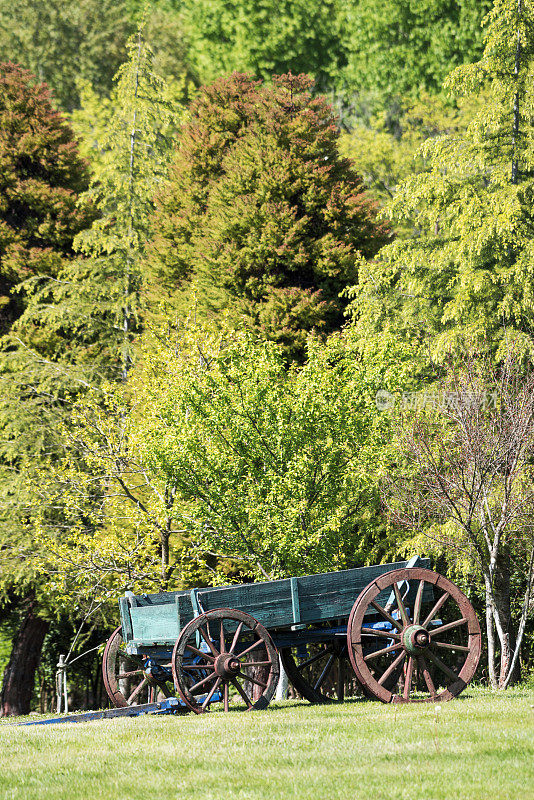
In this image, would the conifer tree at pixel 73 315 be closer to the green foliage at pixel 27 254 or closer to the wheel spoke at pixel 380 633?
the green foliage at pixel 27 254

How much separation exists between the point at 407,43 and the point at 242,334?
26.3 metres

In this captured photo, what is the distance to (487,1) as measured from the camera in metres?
36.3

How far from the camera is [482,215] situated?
15.6 metres

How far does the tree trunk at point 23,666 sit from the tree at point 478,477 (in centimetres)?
1177

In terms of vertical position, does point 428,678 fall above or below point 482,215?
below

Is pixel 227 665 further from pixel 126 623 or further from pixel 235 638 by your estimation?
pixel 126 623

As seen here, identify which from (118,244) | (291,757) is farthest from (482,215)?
(291,757)

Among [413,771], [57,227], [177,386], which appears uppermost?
[57,227]

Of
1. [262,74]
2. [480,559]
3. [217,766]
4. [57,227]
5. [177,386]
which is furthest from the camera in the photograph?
[262,74]

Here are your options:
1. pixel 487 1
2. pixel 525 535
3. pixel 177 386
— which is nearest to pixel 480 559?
pixel 525 535

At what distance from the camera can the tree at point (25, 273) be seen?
20391mm

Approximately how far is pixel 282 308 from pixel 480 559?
859 cm

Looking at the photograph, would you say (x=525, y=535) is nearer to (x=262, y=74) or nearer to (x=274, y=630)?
(x=274, y=630)

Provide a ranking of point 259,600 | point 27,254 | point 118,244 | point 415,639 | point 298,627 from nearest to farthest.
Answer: point 415,639, point 259,600, point 298,627, point 118,244, point 27,254
